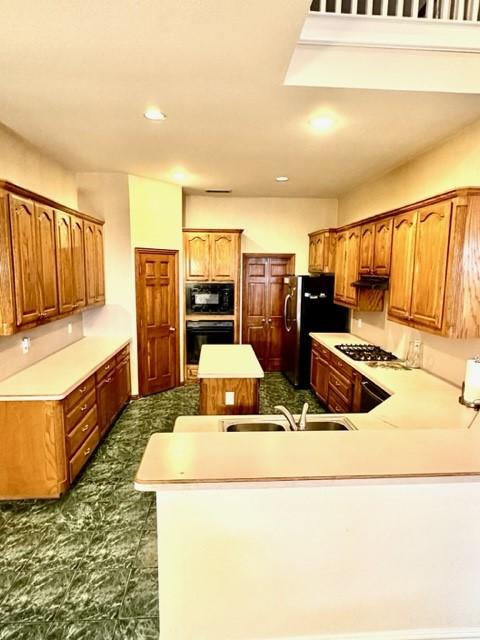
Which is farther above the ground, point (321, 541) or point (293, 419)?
point (293, 419)

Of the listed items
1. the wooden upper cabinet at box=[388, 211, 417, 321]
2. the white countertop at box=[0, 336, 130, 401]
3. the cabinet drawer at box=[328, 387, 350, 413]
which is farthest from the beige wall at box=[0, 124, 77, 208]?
the cabinet drawer at box=[328, 387, 350, 413]

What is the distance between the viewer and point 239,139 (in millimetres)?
3184

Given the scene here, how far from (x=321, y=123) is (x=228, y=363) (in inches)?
83.7

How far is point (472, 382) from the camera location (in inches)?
96.3

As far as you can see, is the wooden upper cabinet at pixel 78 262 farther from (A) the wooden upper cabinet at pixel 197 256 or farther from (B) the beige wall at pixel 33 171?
(A) the wooden upper cabinet at pixel 197 256

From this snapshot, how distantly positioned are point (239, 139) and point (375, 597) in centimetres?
324

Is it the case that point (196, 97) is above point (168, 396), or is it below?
above

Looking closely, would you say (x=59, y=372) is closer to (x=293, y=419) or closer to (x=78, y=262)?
(x=78, y=262)

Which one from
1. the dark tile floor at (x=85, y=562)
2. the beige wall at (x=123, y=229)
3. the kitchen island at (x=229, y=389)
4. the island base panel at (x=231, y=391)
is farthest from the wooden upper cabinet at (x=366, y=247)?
the dark tile floor at (x=85, y=562)

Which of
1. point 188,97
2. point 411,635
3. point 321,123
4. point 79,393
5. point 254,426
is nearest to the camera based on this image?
point 411,635

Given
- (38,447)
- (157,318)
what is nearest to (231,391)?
(38,447)

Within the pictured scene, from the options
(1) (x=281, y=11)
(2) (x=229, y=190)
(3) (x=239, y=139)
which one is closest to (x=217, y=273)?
(2) (x=229, y=190)

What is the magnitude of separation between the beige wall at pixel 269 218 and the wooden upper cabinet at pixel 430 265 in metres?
3.30

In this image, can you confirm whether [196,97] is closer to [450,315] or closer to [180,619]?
[450,315]
